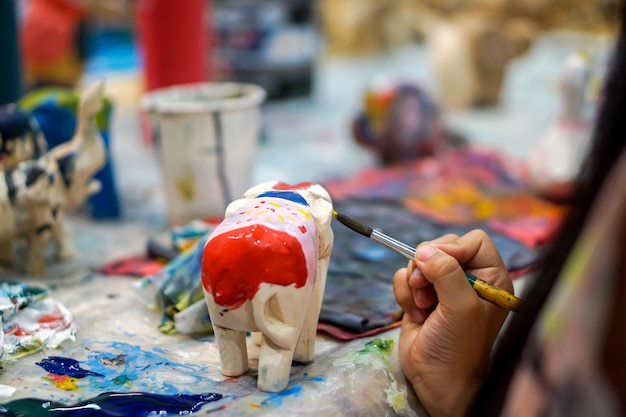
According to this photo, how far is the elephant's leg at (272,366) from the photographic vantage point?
4.12 ft

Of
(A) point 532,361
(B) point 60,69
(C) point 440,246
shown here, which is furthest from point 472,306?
(B) point 60,69

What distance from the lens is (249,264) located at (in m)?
1.21

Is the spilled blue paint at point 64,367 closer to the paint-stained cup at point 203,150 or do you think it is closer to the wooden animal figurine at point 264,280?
the wooden animal figurine at point 264,280

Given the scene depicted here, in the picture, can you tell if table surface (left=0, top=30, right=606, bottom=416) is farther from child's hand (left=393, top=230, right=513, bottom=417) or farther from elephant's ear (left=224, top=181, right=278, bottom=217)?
elephant's ear (left=224, top=181, right=278, bottom=217)

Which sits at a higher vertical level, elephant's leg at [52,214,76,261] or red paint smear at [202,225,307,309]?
red paint smear at [202,225,307,309]

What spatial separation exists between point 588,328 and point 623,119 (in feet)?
0.97

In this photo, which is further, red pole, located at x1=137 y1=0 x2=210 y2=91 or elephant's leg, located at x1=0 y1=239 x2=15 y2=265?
red pole, located at x1=137 y1=0 x2=210 y2=91

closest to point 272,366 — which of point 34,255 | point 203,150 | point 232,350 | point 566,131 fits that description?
point 232,350

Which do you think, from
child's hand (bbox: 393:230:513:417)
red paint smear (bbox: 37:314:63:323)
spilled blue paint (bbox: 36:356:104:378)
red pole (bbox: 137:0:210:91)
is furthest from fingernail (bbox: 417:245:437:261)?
red pole (bbox: 137:0:210:91)

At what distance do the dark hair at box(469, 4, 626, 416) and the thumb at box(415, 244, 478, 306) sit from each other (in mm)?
294

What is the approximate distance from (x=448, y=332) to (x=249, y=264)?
15.2 inches

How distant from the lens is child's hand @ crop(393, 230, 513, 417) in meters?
1.28

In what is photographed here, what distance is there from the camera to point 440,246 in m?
1.37

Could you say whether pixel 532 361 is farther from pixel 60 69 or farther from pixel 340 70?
pixel 340 70
